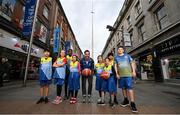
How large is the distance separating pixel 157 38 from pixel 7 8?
1336 cm

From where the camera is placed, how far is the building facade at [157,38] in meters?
10.3

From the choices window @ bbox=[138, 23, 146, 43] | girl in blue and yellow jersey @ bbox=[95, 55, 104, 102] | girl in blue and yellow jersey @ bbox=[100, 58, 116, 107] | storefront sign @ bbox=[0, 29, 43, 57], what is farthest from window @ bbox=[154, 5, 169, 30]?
storefront sign @ bbox=[0, 29, 43, 57]

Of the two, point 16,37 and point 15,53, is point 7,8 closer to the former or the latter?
point 16,37

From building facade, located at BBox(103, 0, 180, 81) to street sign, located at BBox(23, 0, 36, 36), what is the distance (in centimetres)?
989

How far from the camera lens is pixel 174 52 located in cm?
1045

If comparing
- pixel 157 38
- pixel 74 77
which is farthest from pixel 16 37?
pixel 157 38

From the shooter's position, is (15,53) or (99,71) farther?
(15,53)

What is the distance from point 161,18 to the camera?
41.0 ft

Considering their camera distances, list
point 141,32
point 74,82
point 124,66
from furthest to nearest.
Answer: point 141,32, point 74,82, point 124,66

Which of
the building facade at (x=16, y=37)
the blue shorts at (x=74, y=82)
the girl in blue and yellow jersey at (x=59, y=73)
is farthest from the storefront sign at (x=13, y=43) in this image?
the blue shorts at (x=74, y=82)

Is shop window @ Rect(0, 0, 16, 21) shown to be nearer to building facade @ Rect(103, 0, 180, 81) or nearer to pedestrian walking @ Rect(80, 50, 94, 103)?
pedestrian walking @ Rect(80, 50, 94, 103)

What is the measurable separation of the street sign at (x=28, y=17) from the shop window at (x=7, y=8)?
1169mm

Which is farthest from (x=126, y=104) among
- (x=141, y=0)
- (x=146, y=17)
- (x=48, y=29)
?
(x=48, y=29)

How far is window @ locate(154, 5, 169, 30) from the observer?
1187 centimetres
